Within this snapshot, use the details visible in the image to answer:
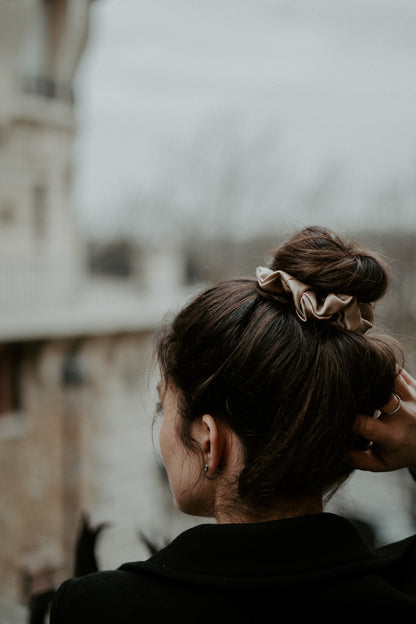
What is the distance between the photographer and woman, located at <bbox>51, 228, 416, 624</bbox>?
1.76 ft

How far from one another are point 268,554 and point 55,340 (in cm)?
415

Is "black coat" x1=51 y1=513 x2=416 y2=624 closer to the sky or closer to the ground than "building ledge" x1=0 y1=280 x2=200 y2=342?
closer to the sky

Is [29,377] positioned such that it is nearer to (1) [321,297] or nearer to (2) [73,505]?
(2) [73,505]

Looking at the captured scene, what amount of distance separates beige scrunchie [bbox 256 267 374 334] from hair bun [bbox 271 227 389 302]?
0.02m

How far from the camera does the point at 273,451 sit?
576 mm

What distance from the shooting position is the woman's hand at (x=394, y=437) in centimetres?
65

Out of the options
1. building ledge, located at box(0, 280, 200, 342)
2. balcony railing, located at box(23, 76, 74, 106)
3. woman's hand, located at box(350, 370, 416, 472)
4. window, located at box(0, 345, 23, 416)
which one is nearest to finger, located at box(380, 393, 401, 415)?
woman's hand, located at box(350, 370, 416, 472)

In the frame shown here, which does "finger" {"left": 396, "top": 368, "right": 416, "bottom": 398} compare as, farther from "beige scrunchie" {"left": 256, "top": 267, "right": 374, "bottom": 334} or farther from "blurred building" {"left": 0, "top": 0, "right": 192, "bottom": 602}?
"blurred building" {"left": 0, "top": 0, "right": 192, "bottom": 602}

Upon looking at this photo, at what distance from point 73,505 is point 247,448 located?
4.67 meters

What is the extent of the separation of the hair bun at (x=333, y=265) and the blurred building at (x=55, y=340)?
11.7 feet

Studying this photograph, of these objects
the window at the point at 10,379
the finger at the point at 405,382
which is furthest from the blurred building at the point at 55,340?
the finger at the point at 405,382

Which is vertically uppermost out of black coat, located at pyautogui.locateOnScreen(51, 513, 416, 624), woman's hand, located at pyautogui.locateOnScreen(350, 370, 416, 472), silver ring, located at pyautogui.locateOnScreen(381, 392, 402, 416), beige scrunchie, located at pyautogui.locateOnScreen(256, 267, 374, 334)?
beige scrunchie, located at pyautogui.locateOnScreen(256, 267, 374, 334)

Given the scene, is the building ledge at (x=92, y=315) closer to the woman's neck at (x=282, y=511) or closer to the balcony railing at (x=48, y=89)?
the balcony railing at (x=48, y=89)

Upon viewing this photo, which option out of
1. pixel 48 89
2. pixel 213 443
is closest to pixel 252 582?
pixel 213 443
